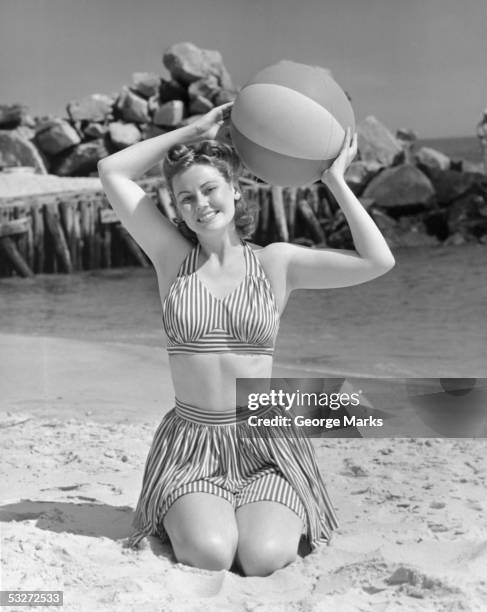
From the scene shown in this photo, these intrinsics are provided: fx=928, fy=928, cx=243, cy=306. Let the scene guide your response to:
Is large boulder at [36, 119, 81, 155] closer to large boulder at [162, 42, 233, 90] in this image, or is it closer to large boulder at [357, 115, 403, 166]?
large boulder at [162, 42, 233, 90]

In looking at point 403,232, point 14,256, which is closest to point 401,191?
point 403,232

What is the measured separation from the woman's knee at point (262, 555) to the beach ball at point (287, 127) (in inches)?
50.7

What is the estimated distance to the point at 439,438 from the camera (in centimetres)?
514

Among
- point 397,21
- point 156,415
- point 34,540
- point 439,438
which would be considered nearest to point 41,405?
point 156,415

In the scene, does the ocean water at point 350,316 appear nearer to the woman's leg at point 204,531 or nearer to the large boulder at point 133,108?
the woman's leg at point 204,531

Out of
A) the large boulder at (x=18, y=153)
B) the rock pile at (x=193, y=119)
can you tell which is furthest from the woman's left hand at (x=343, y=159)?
the large boulder at (x=18, y=153)

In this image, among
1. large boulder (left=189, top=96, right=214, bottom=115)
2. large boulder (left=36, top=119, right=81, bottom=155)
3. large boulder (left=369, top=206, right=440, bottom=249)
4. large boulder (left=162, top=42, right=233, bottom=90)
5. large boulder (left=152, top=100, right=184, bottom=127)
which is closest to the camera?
large boulder (left=369, top=206, right=440, bottom=249)

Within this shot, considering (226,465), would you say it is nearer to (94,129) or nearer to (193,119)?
(193,119)

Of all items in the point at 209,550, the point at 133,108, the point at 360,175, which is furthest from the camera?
the point at 133,108

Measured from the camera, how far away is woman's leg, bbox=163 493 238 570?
3029 millimetres

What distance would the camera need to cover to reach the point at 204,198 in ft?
10.5

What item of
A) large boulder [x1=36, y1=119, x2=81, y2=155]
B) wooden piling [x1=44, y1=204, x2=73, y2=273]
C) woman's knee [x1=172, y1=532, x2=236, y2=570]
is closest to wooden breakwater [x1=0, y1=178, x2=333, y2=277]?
wooden piling [x1=44, y1=204, x2=73, y2=273]

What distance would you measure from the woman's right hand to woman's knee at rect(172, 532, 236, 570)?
139 cm

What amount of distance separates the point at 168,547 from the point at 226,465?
0.35 m
